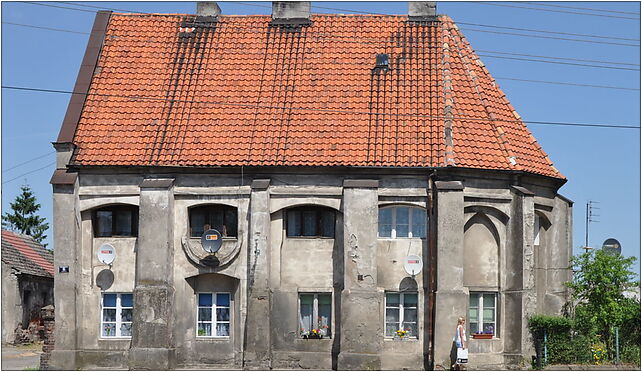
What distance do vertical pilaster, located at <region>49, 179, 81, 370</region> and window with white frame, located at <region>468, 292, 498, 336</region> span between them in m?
12.8

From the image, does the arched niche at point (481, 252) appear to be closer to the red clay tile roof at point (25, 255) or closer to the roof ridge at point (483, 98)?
the roof ridge at point (483, 98)

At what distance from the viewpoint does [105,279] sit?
114 ft

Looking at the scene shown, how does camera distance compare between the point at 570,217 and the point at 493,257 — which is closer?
the point at 493,257

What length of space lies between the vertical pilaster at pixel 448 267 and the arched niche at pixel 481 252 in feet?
3.21

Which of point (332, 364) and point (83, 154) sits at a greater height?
point (83, 154)

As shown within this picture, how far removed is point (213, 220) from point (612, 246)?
13.5 m

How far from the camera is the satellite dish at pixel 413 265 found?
33.7 metres

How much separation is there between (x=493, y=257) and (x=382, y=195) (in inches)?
166

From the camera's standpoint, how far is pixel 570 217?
37531mm

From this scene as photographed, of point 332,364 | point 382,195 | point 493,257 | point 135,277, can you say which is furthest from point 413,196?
point 135,277

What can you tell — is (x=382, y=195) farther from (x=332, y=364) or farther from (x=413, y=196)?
(x=332, y=364)

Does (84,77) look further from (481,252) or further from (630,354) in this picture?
(630,354)

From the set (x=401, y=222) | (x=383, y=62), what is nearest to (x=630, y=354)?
(x=401, y=222)

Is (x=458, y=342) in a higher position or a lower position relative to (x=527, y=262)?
lower
